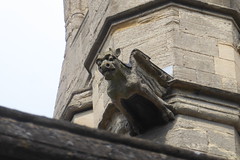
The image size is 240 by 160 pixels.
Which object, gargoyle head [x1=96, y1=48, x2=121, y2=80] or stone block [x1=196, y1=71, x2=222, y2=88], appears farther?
stone block [x1=196, y1=71, x2=222, y2=88]

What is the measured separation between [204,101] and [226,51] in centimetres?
57

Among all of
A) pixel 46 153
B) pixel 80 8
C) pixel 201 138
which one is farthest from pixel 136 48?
pixel 46 153

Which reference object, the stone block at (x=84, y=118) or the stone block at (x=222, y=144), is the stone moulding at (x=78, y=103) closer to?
the stone block at (x=84, y=118)

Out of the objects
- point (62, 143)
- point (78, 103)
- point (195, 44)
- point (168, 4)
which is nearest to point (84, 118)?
point (78, 103)

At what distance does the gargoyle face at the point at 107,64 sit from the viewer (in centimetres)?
738

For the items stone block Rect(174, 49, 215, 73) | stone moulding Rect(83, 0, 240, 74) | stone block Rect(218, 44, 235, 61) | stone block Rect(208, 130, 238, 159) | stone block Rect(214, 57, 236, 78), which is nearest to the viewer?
stone block Rect(208, 130, 238, 159)

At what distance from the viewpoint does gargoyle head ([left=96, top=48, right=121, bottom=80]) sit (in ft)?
24.2

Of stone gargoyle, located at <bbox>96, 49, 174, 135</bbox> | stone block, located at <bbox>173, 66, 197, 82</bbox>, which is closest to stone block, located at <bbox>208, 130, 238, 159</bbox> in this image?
stone gargoyle, located at <bbox>96, 49, 174, 135</bbox>

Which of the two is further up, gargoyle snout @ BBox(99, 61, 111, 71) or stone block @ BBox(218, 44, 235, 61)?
stone block @ BBox(218, 44, 235, 61)

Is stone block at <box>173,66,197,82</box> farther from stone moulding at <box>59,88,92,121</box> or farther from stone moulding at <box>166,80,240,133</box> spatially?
stone moulding at <box>59,88,92,121</box>

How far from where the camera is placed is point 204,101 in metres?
8.01

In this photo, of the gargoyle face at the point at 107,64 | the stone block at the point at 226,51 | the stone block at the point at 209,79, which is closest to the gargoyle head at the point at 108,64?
the gargoyle face at the point at 107,64

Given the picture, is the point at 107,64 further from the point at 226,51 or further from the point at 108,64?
the point at 226,51

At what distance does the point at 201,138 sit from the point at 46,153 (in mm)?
3056
